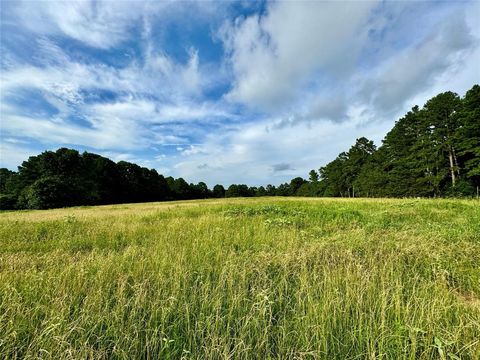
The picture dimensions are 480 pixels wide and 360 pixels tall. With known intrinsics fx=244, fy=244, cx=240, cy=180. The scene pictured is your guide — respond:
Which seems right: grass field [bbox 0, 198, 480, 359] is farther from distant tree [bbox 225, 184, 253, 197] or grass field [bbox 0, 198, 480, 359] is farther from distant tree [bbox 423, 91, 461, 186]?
distant tree [bbox 225, 184, 253, 197]

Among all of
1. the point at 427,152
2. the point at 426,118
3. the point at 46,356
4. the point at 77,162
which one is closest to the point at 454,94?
the point at 426,118

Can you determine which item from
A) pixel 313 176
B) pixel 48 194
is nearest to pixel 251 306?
pixel 48 194

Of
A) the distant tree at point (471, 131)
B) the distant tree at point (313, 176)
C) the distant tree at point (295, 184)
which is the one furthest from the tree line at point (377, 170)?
the distant tree at point (295, 184)

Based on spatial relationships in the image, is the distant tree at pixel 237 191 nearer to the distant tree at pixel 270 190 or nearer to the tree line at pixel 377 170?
the distant tree at pixel 270 190

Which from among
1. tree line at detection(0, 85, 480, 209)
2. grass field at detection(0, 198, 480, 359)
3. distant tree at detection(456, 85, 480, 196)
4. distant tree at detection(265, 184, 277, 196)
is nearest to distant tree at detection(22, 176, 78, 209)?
tree line at detection(0, 85, 480, 209)

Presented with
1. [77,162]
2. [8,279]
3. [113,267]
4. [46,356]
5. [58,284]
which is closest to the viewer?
[46,356]

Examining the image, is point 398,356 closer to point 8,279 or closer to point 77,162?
point 8,279

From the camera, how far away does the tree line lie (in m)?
37.4

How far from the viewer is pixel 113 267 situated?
4359 mm

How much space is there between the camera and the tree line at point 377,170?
37.4m

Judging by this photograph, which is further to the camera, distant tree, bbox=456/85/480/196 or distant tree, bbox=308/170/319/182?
distant tree, bbox=308/170/319/182

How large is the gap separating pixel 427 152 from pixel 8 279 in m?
53.3

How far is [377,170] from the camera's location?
200 feet

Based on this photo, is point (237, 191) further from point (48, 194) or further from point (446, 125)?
point (446, 125)
